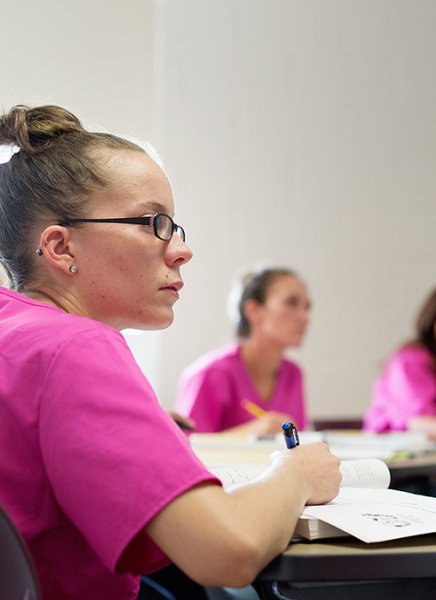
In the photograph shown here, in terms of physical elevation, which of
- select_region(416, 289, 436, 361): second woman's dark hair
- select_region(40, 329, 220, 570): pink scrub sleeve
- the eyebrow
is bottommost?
select_region(416, 289, 436, 361): second woman's dark hair

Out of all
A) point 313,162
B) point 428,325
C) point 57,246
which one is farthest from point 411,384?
point 57,246

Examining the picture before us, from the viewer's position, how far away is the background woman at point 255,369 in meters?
3.37

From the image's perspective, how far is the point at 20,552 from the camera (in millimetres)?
823

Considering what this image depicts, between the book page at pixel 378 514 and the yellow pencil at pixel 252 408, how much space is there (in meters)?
2.12

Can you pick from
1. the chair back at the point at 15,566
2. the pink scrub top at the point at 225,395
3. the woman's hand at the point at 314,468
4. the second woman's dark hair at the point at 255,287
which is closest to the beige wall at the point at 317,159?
the second woman's dark hair at the point at 255,287

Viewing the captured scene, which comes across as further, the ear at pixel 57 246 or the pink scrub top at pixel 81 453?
the ear at pixel 57 246

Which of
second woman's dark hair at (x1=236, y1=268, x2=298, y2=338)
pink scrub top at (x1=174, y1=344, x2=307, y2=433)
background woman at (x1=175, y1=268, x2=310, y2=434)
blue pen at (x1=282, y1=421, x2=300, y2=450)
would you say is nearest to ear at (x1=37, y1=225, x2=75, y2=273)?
blue pen at (x1=282, y1=421, x2=300, y2=450)

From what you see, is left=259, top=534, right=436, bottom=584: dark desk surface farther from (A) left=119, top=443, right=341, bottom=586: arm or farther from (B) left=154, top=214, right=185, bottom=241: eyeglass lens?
(B) left=154, top=214, right=185, bottom=241: eyeglass lens

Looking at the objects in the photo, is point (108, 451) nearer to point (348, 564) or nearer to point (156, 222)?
point (348, 564)

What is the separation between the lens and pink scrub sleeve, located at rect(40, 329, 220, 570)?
3.01 ft

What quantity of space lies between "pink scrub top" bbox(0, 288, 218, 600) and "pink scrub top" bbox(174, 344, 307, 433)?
2.24 m

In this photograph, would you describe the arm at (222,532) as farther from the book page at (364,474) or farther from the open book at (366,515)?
the book page at (364,474)

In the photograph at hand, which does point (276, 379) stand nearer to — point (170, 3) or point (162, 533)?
point (170, 3)

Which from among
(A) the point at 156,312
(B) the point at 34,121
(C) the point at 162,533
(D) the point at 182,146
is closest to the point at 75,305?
(A) the point at 156,312
